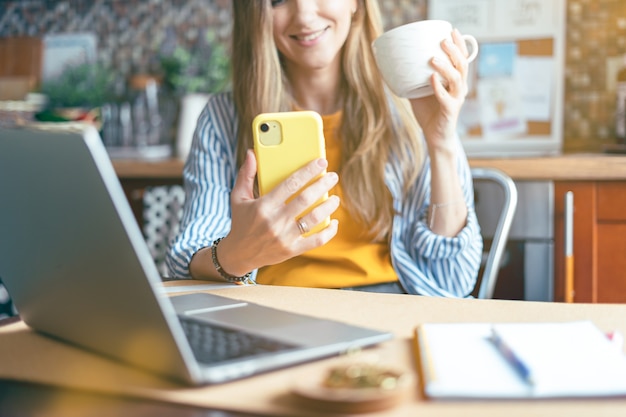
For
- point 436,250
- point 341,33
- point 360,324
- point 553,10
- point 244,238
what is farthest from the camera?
point 553,10

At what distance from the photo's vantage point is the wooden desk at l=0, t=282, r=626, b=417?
0.55 meters

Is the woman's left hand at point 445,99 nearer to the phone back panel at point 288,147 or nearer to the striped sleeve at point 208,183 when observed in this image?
the phone back panel at point 288,147

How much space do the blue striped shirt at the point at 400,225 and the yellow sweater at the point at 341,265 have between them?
1.4 inches

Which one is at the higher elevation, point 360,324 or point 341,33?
point 341,33

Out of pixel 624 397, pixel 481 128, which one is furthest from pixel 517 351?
pixel 481 128

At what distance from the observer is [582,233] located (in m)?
2.01

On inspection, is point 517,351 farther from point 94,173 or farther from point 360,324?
point 94,173

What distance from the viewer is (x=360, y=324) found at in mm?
807

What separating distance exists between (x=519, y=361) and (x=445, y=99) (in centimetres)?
65

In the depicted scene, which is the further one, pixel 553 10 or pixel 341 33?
pixel 553 10

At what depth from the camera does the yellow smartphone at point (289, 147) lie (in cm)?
102

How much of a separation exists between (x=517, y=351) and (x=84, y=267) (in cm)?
35

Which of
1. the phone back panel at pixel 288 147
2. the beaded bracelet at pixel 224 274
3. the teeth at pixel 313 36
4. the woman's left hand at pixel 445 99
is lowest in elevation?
the beaded bracelet at pixel 224 274

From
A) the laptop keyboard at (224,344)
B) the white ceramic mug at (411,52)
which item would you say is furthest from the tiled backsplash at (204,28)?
the laptop keyboard at (224,344)
